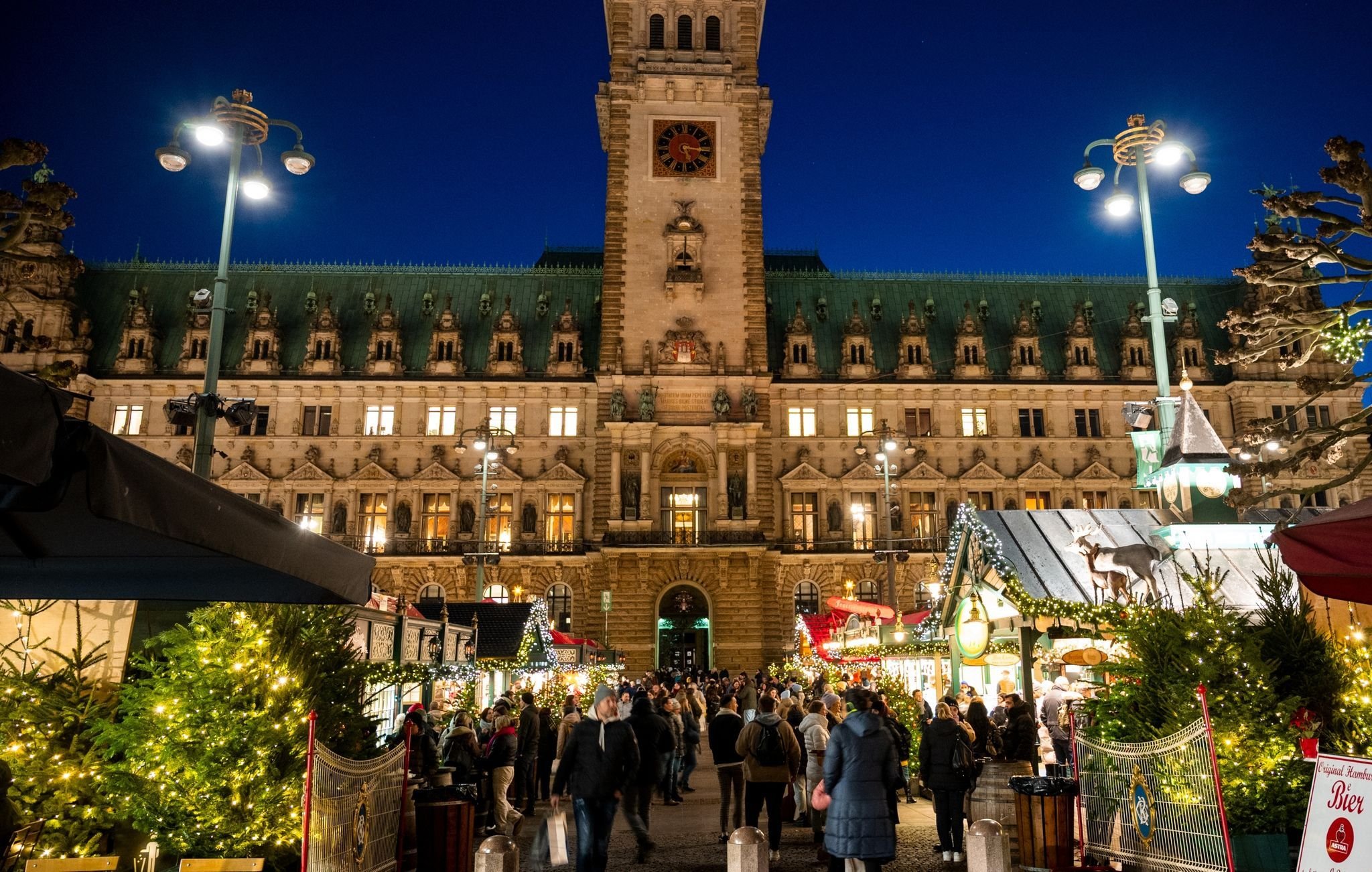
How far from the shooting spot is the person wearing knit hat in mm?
9617

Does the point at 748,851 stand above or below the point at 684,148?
below

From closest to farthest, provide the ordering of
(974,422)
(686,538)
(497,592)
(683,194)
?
(686,538)
(497,592)
(683,194)
(974,422)

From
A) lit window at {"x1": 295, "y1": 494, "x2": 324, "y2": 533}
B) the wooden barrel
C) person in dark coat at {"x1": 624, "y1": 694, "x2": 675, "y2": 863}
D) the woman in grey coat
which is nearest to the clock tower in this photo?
lit window at {"x1": 295, "y1": 494, "x2": 324, "y2": 533}

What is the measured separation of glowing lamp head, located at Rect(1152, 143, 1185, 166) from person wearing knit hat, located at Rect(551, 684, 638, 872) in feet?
36.3

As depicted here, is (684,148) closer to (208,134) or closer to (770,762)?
(208,134)

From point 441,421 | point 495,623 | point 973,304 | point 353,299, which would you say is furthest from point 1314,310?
point 353,299

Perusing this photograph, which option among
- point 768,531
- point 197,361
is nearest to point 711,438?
point 768,531

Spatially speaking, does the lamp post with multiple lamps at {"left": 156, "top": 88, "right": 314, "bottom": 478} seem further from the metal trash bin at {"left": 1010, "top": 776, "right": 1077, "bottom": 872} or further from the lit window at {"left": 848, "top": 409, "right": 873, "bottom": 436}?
the lit window at {"left": 848, "top": 409, "right": 873, "bottom": 436}

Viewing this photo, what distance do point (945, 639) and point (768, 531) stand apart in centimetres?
2987

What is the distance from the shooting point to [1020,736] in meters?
13.4

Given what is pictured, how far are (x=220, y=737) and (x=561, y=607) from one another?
41.7 m

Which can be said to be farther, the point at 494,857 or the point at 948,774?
the point at 948,774

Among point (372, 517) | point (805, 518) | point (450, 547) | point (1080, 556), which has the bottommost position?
point (1080, 556)

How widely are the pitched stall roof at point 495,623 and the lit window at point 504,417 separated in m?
24.1
